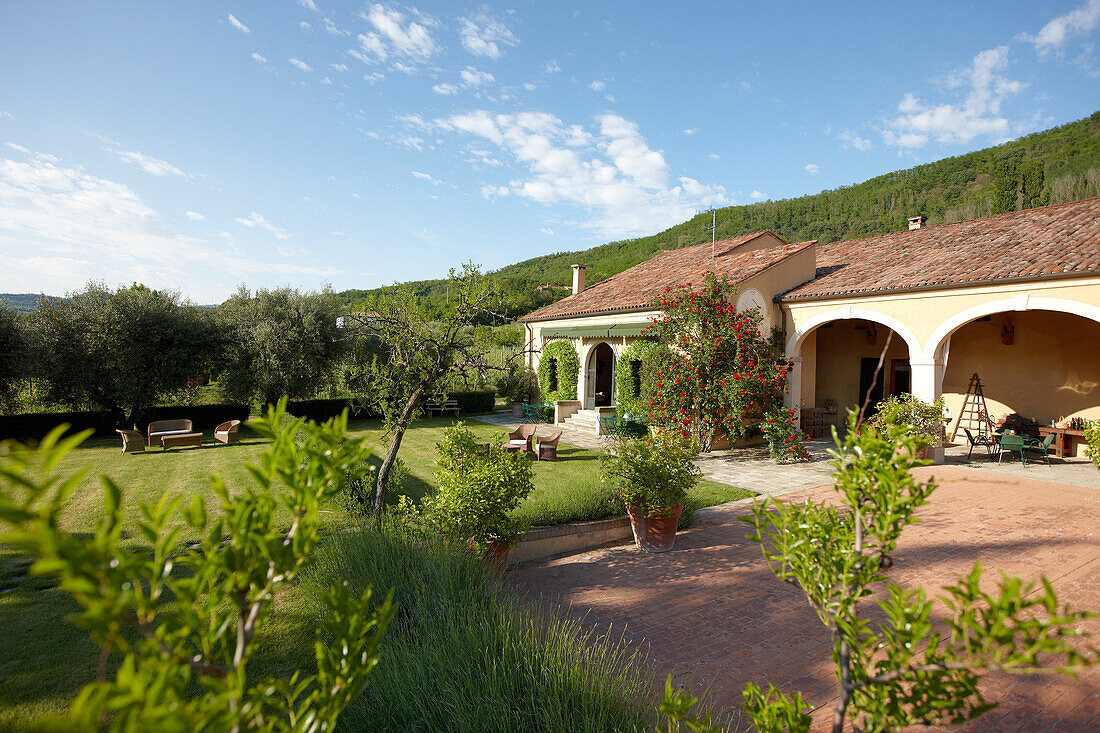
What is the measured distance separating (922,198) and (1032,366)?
3045 centimetres

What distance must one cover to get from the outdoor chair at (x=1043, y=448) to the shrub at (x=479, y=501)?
595 inches

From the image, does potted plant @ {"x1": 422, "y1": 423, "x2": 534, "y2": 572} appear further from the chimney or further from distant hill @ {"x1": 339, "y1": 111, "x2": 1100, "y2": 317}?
the chimney

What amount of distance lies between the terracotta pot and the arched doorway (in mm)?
16401

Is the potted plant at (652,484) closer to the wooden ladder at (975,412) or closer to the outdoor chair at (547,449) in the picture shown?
the outdoor chair at (547,449)

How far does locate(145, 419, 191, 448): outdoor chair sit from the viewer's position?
1742 centimetres

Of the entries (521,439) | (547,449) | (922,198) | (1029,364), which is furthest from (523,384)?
(922,198)

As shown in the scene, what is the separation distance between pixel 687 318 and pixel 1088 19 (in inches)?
640

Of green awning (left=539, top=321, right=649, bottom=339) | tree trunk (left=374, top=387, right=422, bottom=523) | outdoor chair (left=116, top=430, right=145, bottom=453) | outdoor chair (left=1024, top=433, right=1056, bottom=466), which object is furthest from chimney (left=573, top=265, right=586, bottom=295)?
tree trunk (left=374, top=387, right=422, bottom=523)

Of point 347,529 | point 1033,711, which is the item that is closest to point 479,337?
point 347,529

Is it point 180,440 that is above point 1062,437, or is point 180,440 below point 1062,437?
below

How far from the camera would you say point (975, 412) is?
56.7ft

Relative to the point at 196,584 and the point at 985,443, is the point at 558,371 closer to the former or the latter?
the point at 985,443

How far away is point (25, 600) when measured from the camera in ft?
21.5

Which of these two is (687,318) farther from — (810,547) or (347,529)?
(810,547)
